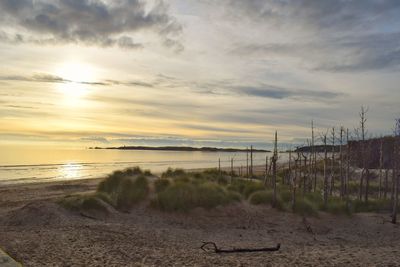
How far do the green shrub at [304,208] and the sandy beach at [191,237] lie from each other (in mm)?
403

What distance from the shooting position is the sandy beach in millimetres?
11000

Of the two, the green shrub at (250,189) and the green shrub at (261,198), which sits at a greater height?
the green shrub at (250,189)

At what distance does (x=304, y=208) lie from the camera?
20.3 meters

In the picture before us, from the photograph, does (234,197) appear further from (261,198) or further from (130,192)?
(130,192)

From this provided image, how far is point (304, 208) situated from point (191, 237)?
6.94m

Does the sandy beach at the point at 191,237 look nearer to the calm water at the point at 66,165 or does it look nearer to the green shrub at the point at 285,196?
the green shrub at the point at 285,196

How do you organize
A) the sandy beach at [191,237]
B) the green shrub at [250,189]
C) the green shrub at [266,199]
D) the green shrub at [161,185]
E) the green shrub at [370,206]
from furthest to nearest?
the green shrub at [370,206], the green shrub at [250,189], the green shrub at [161,185], the green shrub at [266,199], the sandy beach at [191,237]

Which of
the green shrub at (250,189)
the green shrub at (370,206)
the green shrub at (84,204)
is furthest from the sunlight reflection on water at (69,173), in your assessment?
the green shrub at (370,206)

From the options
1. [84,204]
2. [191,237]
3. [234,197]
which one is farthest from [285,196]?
[84,204]

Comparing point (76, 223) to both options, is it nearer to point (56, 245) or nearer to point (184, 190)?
point (56, 245)

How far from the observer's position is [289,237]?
54.1ft

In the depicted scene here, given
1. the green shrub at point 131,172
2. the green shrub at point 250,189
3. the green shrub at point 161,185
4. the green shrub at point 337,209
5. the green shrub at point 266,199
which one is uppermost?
the green shrub at point 131,172

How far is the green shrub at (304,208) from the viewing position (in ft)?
66.1

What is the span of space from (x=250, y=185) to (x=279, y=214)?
Result: 4.07 m
